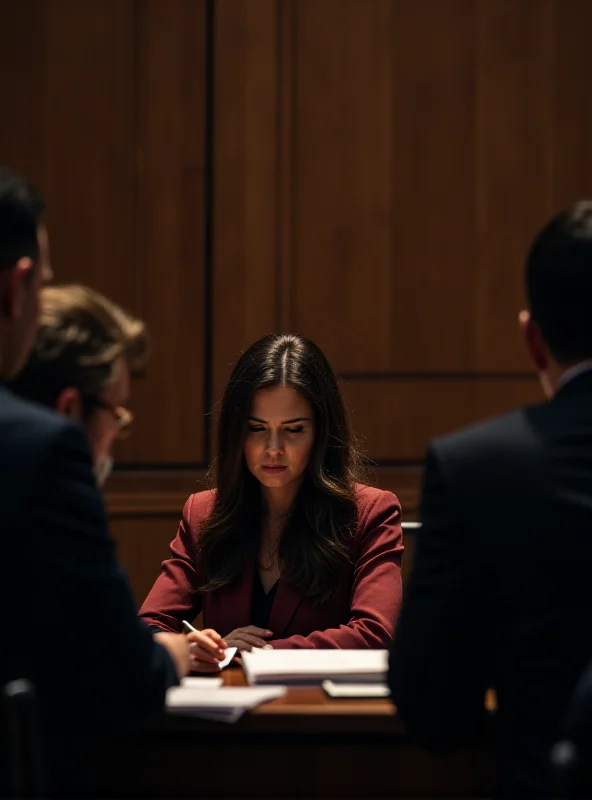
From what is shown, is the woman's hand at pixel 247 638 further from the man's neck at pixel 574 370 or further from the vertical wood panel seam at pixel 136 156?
the vertical wood panel seam at pixel 136 156

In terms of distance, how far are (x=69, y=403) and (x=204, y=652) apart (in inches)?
31.1

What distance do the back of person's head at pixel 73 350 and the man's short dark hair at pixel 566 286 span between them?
72cm

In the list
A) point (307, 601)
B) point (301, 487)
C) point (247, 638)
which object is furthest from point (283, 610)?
point (301, 487)

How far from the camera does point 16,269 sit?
6.10 feet

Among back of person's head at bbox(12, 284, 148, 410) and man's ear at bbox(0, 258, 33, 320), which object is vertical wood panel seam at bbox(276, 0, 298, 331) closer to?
back of person's head at bbox(12, 284, 148, 410)

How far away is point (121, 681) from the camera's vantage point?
183 cm

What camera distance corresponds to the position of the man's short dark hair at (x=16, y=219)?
1844 millimetres

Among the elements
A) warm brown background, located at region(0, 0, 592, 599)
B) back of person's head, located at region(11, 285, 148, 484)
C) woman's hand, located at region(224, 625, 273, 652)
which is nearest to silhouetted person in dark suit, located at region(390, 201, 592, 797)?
back of person's head, located at region(11, 285, 148, 484)

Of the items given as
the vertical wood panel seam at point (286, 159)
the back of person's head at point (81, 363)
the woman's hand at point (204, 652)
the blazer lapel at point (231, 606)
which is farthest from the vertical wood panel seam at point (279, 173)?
the back of person's head at point (81, 363)

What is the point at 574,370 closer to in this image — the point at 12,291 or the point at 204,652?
the point at 12,291

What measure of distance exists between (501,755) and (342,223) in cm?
365

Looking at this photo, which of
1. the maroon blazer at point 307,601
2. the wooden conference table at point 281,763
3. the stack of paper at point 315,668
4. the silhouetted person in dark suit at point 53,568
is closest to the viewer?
the silhouetted person in dark suit at point 53,568

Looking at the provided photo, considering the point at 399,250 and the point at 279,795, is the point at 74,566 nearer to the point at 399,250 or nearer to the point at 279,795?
the point at 279,795

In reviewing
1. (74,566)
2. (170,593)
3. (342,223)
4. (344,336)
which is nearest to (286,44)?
(342,223)
